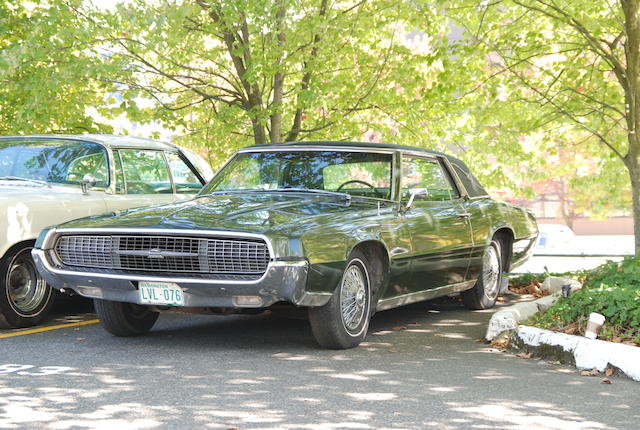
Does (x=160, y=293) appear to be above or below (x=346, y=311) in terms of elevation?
above

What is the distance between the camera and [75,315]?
356 inches

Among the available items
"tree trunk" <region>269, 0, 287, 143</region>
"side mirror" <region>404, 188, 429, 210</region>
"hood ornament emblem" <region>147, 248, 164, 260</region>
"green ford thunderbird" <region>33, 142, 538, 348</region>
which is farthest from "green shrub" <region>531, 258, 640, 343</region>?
"tree trunk" <region>269, 0, 287, 143</region>

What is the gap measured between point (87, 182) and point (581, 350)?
4778 millimetres

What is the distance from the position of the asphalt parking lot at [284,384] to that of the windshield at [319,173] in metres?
1.28

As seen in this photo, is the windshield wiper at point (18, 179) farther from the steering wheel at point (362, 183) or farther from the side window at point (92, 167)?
the steering wheel at point (362, 183)

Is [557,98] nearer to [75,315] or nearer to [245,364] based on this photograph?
[75,315]

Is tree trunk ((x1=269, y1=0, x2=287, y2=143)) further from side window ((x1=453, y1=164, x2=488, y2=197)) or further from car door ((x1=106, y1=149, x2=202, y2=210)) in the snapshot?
side window ((x1=453, y1=164, x2=488, y2=197))

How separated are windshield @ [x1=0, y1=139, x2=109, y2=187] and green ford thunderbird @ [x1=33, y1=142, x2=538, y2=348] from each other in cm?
148

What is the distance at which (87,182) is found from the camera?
856 centimetres

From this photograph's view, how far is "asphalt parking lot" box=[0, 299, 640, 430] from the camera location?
4.74m

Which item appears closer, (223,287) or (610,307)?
(223,287)

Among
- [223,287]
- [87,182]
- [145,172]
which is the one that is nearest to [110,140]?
[145,172]

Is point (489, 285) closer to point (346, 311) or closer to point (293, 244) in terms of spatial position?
point (346, 311)

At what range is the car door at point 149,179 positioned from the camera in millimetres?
9102
